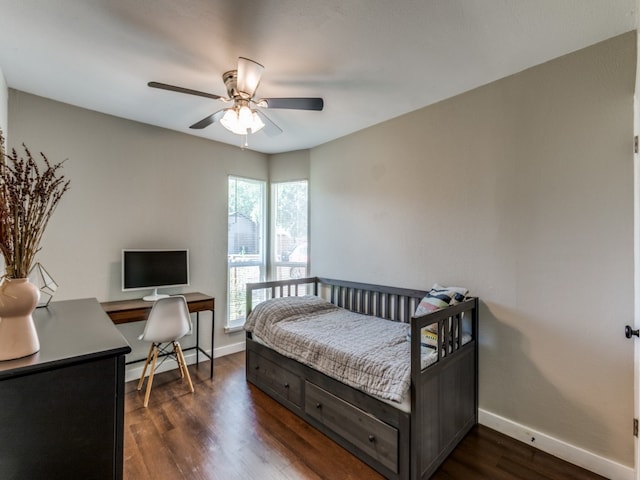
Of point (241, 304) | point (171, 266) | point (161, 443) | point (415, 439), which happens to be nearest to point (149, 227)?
point (171, 266)

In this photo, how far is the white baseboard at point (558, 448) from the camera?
1.77m

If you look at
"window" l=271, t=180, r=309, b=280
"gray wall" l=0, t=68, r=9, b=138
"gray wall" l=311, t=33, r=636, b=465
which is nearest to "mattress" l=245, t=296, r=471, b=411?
"gray wall" l=311, t=33, r=636, b=465

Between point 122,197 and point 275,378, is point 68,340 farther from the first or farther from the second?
point 122,197

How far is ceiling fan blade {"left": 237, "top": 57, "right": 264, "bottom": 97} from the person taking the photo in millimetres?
1679

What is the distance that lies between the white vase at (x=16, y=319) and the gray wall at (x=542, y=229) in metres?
2.57

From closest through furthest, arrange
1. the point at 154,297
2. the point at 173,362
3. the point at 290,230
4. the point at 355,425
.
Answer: the point at 355,425, the point at 154,297, the point at 173,362, the point at 290,230

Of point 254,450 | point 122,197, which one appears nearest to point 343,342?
point 254,450

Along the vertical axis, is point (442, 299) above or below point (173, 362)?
above

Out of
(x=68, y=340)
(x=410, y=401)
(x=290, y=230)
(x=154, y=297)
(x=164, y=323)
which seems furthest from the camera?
(x=290, y=230)

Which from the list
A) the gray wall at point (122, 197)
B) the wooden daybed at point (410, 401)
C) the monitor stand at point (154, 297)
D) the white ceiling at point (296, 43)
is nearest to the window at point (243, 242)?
the gray wall at point (122, 197)

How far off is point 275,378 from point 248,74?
2.36 meters

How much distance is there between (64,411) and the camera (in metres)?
1.00

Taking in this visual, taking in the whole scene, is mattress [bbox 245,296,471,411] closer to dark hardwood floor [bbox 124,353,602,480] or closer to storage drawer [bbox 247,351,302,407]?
storage drawer [bbox 247,351,302,407]

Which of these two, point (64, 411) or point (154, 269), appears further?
point (154, 269)
